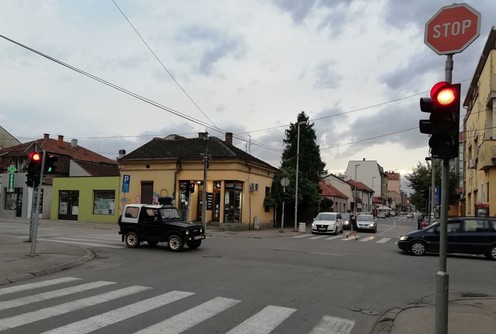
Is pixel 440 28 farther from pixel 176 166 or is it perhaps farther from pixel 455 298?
pixel 176 166

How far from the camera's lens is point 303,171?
4831cm

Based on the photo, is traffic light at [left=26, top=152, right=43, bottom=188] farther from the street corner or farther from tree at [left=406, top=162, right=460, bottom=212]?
tree at [left=406, top=162, right=460, bottom=212]

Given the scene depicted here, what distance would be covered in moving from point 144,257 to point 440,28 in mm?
11620

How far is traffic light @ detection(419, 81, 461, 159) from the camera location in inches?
223

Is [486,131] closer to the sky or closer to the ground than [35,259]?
closer to the sky

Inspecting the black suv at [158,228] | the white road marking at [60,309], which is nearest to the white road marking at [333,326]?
the white road marking at [60,309]

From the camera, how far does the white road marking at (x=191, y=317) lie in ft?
20.4

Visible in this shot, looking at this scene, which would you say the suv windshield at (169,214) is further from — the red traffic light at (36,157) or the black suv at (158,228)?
the red traffic light at (36,157)

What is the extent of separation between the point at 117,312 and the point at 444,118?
5.72 metres

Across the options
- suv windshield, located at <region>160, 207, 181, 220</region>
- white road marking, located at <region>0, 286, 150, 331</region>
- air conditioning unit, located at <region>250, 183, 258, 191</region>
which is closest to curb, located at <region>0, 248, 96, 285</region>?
white road marking, located at <region>0, 286, 150, 331</region>

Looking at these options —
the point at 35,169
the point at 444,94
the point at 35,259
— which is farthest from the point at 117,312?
the point at 35,169

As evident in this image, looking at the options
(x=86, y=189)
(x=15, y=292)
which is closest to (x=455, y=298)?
(x=15, y=292)

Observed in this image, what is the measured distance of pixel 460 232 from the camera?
54.6ft

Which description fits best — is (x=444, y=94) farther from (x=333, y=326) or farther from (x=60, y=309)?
(x=60, y=309)
